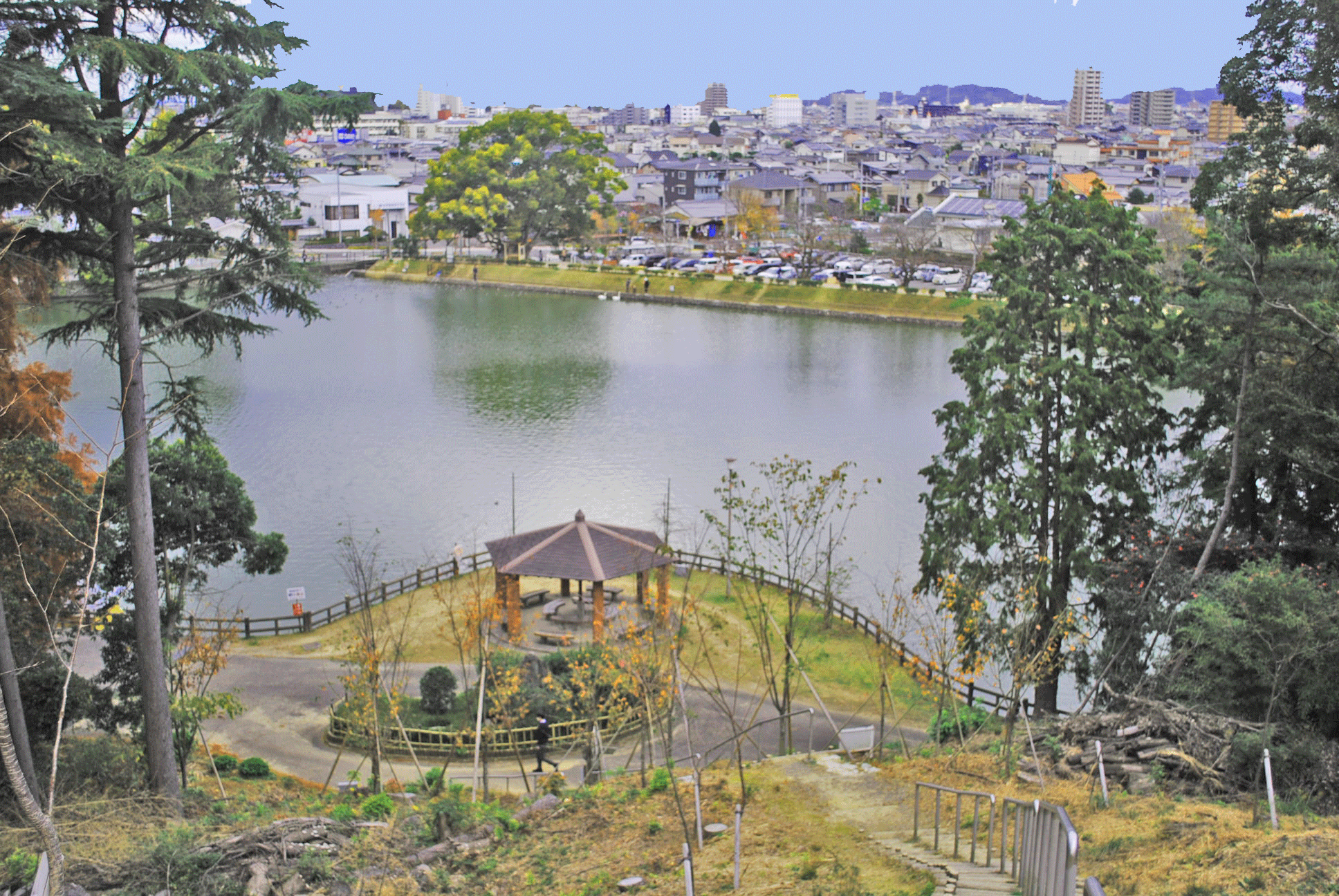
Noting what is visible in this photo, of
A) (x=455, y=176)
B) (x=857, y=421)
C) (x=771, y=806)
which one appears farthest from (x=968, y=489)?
(x=455, y=176)

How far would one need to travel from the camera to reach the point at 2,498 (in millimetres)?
10445

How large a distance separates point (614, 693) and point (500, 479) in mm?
12019

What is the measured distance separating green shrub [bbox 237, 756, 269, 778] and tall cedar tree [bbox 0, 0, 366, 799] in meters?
2.12

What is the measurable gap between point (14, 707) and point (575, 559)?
8731 mm

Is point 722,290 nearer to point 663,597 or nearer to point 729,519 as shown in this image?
point 729,519

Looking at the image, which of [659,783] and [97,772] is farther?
[659,783]

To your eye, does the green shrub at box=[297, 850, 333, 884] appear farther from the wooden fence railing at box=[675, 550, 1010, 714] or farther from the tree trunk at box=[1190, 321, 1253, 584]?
the tree trunk at box=[1190, 321, 1253, 584]

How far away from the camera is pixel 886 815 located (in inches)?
389

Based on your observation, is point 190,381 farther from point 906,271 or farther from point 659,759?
point 906,271

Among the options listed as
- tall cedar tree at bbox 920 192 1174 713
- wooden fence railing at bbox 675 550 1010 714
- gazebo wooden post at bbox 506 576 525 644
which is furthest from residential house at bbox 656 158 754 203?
tall cedar tree at bbox 920 192 1174 713

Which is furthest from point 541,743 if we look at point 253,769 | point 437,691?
point 253,769

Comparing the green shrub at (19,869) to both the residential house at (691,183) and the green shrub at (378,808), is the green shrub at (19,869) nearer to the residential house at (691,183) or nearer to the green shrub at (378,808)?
the green shrub at (378,808)

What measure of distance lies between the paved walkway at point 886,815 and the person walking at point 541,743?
113 inches

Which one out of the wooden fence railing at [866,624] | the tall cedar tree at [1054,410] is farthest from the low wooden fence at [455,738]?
the tall cedar tree at [1054,410]
